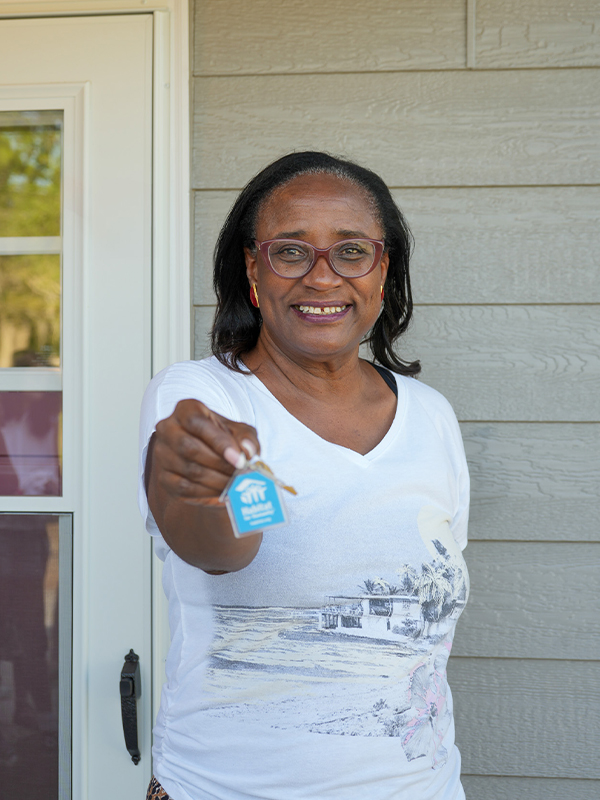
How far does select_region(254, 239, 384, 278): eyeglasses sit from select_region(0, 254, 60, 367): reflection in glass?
0.79m

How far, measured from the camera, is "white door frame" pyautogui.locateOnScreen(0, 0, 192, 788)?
1.70 m

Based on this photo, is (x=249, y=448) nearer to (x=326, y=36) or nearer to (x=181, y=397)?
(x=181, y=397)

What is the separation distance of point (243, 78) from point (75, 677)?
152 cm

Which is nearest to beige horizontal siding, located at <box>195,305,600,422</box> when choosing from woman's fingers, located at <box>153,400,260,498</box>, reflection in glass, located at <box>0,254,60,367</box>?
reflection in glass, located at <box>0,254,60,367</box>

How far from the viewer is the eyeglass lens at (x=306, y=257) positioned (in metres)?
1.14

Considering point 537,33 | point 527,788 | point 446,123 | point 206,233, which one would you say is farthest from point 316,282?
point 527,788

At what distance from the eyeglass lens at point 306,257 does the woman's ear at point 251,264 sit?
0.32 ft

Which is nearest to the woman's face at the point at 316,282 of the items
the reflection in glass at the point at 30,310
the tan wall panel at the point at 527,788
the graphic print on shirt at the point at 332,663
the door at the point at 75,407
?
the graphic print on shirt at the point at 332,663

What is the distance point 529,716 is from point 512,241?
3.78 feet

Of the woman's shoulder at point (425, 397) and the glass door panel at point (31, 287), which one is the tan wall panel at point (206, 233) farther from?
the woman's shoulder at point (425, 397)

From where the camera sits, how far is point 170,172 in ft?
5.57

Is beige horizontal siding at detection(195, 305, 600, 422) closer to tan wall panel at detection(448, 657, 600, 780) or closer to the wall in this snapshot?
the wall

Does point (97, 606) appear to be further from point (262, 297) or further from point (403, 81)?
point (403, 81)

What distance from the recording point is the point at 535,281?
170 centimetres
